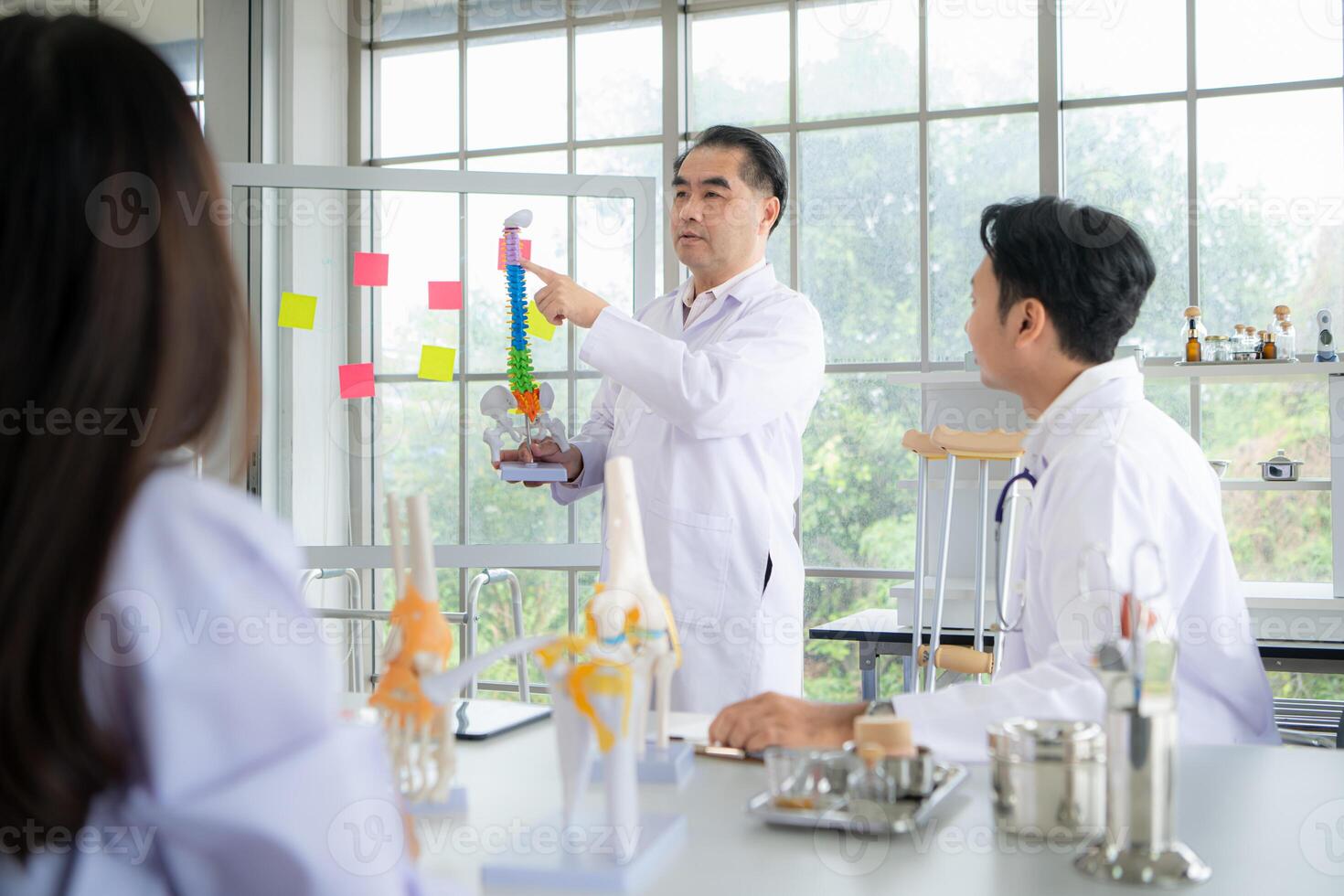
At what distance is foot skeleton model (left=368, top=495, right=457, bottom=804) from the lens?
1.02 metres

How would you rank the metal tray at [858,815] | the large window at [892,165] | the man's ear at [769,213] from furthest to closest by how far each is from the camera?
the large window at [892,165], the man's ear at [769,213], the metal tray at [858,815]

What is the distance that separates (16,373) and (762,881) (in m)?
0.67

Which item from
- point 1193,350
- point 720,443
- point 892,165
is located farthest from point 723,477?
point 892,165

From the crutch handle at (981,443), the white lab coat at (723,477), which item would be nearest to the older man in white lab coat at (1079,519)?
the white lab coat at (723,477)

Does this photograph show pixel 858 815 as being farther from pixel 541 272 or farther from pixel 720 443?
pixel 541 272

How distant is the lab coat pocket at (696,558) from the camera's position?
7.41 feet

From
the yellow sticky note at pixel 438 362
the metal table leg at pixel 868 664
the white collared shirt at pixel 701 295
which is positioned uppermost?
the white collared shirt at pixel 701 295

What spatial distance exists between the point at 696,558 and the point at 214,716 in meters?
1.72

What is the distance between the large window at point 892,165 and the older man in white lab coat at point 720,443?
4.16 feet

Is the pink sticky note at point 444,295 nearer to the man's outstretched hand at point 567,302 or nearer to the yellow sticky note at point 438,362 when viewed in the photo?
the yellow sticky note at point 438,362

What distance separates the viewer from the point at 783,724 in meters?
1.35

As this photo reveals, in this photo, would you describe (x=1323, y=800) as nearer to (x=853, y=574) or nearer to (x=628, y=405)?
(x=628, y=405)

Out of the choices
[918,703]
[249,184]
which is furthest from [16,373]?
[249,184]

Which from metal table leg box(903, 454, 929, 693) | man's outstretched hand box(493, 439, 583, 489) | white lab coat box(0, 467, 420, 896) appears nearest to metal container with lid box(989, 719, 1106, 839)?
white lab coat box(0, 467, 420, 896)
